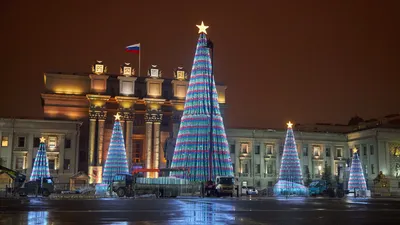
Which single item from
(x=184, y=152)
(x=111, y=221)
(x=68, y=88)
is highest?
(x=68, y=88)

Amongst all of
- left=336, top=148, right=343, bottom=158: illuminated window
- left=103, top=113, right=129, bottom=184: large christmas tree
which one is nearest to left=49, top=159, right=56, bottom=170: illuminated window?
left=103, top=113, right=129, bottom=184: large christmas tree

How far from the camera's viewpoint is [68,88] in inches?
3329

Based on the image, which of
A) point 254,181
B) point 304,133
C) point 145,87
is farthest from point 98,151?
point 304,133

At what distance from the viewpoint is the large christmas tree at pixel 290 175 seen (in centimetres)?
5722

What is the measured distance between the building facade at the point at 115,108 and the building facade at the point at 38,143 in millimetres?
3342

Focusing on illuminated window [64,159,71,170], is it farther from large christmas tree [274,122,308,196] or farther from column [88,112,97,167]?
large christmas tree [274,122,308,196]

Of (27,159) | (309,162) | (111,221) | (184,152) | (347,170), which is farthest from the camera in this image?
(309,162)

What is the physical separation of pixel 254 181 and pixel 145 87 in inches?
1001

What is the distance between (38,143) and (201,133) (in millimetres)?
40219

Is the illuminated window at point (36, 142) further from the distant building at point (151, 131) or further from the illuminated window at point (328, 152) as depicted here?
the illuminated window at point (328, 152)

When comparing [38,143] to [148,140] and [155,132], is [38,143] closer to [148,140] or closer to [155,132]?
[148,140]

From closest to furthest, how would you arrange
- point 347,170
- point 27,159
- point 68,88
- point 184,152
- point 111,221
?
point 111,221 → point 184,152 → point 347,170 → point 27,159 → point 68,88

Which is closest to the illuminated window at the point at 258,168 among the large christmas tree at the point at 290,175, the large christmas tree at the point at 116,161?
the large christmas tree at the point at 290,175

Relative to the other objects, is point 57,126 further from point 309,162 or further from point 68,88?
point 309,162
